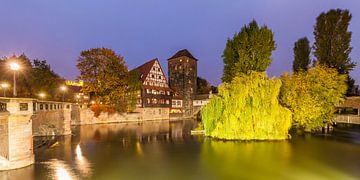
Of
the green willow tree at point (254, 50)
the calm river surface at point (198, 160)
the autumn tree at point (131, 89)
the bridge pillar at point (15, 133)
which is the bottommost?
the calm river surface at point (198, 160)

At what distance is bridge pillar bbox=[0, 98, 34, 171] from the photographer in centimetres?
1220

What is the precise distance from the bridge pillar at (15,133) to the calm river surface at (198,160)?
62 cm

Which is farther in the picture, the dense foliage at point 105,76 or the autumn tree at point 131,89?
the autumn tree at point 131,89

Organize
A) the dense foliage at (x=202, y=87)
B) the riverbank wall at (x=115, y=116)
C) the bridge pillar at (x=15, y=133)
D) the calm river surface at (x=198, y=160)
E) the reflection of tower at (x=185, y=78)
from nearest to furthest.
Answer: the bridge pillar at (x=15, y=133), the calm river surface at (x=198, y=160), the riverbank wall at (x=115, y=116), the reflection of tower at (x=185, y=78), the dense foliage at (x=202, y=87)

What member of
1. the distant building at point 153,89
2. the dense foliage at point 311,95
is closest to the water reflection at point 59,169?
the dense foliage at point 311,95

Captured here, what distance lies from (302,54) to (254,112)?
25139 mm

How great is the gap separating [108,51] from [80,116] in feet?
38.8

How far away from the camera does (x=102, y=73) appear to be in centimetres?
3875

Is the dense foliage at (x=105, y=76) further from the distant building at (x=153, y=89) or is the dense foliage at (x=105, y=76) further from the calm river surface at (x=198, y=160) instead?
the calm river surface at (x=198, y=160)

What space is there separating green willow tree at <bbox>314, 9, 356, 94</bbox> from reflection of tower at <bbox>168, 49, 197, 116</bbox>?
1102 inches

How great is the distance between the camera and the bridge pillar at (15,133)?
1220cm

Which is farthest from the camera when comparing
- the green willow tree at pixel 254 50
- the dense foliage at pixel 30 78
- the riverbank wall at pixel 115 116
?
the riverbank wall at pixel 115 116

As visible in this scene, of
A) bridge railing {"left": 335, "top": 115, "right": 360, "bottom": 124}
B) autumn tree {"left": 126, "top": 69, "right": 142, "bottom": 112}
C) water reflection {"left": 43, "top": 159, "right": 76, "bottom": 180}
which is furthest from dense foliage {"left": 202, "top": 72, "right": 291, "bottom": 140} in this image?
autumn tree {"left": 126, "top": 69, "right": 142, "bottom": 112}

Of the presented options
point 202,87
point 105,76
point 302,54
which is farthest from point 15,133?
point 202,87
